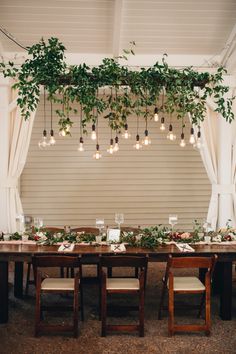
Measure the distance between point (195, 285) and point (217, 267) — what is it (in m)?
Result: 1.10

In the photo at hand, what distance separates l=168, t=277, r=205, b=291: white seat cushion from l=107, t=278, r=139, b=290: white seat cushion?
17.3 inches

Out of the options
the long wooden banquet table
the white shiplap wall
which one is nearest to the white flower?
the long wooden banquet table

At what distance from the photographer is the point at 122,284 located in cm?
421

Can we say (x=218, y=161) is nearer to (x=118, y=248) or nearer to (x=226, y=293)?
(x=226, y=293)

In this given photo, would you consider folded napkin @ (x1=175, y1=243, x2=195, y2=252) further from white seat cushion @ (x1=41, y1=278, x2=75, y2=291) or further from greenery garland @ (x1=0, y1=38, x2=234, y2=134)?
greenery garland @ (x1=0, y1=38, x2=234, y2=134)

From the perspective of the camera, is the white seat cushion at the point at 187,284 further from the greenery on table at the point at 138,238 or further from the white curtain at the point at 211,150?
the white curtain at the point at 211,150

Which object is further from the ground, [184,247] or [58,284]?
[184,247]

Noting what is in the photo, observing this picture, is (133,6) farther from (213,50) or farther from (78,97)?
(213,50)

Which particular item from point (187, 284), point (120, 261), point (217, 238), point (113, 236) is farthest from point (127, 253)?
point (217, 238)

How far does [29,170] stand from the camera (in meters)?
8.45

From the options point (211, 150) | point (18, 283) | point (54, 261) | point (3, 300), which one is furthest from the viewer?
point (211, 150)

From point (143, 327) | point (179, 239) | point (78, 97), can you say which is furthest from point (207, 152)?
point (143, 327)

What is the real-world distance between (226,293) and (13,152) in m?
4.01

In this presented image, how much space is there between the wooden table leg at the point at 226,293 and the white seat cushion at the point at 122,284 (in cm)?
107
